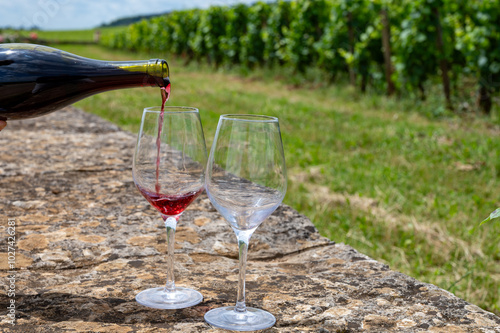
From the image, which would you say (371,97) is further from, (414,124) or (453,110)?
(414,124)

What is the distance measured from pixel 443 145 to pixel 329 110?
7.89 feet

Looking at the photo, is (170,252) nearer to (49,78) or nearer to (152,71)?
(152,71)

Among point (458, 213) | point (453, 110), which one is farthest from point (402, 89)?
point (458, 213)

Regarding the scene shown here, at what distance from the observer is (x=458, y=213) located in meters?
3.40

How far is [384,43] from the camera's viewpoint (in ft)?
27.8

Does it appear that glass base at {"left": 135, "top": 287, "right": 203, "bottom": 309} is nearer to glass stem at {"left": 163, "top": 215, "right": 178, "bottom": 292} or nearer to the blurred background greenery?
glass stem at {"left": 163, "top": 215, "right": 178, "bottom": 292}

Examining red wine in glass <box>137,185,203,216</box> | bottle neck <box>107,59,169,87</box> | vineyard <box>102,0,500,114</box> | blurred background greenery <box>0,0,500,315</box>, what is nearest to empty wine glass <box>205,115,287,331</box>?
red wine in glass <box>137,185,203,216</box>

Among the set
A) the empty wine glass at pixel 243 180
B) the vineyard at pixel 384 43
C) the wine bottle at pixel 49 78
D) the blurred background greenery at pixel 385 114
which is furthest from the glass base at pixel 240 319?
the vineyard at pixel 384 43

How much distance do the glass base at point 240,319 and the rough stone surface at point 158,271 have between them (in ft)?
0.08

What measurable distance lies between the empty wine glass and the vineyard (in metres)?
6.97

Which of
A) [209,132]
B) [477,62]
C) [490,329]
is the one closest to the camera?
[490,329]

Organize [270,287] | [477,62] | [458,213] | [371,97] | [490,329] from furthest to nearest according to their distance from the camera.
Result: 1. [371,97]
2. [477,62]
3. [458,213]
4. [270,287]
5. [490,329]

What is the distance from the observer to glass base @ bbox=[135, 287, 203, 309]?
3.47 feet

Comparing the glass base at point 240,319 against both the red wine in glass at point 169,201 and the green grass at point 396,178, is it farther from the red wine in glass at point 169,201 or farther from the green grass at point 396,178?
A: the green grass at point 396,178
